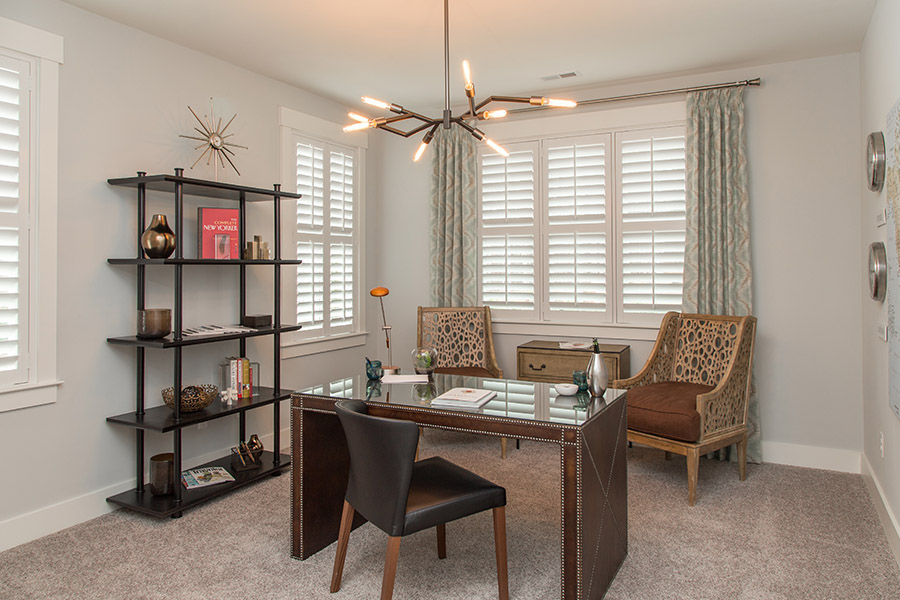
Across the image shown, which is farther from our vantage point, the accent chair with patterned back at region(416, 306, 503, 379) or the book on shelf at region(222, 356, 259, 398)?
the accent chair with patterned back at region(416, 306, 503, 379)

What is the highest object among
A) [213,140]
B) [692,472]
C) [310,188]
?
[213,140]

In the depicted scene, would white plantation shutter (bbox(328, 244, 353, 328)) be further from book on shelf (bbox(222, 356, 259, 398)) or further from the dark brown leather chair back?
the dark brown leather chair back

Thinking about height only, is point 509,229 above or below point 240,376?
above

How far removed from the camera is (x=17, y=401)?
2842 mm

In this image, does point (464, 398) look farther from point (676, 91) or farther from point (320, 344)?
point (676, 91)

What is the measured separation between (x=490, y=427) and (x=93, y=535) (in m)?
2.21

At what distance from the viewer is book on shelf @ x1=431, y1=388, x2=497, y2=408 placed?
243 cm

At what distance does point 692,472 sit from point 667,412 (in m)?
0.35

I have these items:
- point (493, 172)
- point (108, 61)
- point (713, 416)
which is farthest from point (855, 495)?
point (108, 61)

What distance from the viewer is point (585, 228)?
15.0 ft

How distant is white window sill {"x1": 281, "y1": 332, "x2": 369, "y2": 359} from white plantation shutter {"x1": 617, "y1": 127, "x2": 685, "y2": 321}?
7.42 feet

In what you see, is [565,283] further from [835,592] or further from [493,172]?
[835,592]

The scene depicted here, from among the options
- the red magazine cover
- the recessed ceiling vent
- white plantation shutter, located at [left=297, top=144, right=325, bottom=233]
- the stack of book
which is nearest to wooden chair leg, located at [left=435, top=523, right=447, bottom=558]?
the stack of book

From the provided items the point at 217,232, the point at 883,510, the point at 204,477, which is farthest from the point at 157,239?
the point at 883,510
